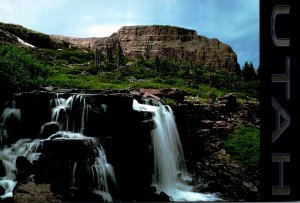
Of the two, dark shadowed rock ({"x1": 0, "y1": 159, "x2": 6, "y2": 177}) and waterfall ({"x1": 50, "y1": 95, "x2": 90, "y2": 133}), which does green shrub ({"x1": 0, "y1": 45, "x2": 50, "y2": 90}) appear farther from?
dark shadowed rock ({"x1": 0, "y1": 159, "x2": 6, "y2": 177})

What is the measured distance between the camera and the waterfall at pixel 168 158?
25.1 feet

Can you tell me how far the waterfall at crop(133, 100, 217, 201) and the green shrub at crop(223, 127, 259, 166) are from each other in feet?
3.85

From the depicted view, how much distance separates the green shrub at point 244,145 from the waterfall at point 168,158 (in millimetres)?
1173

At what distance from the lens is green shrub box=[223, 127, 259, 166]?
859 cm

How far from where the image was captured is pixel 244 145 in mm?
8789

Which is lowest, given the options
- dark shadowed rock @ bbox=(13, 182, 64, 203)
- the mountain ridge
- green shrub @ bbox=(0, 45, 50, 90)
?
dark shadowed rock @ bbox=(13, 182, 64, 203)

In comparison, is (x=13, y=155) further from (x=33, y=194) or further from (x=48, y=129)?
(x=33, y=194)

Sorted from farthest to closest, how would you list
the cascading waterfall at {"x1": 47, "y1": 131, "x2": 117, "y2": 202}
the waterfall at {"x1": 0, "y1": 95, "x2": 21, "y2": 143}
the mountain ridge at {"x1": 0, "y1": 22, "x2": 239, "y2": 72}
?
1. the mountain ridge at {"x1": 0, "y1": 22, "x2": 239, "y2": 72}
2. the waterfall at {"x1": 0, "y1": 95, "x2": 21, "y2": 143}
3. the cascading waterfall at {"x1": 47, "y1": 131, "x2": 117, "y2": 202}

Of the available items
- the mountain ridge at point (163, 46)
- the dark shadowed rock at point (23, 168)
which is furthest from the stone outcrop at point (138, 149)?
the mountain ridge at point (163, 46)

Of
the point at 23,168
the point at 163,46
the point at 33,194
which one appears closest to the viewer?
the point at 33,194

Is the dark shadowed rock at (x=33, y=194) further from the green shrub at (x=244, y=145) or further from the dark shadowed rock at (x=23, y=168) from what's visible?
the green shrub at (x=244, y=145)

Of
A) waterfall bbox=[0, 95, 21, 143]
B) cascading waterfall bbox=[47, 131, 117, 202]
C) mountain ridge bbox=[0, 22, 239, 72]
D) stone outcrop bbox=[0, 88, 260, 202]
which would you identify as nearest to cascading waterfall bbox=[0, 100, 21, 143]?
waterfall bbox=[0, 95, 21, 143]

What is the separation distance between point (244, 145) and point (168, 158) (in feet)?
5.55

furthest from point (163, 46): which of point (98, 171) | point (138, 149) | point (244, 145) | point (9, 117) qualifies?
point (98, 171)
